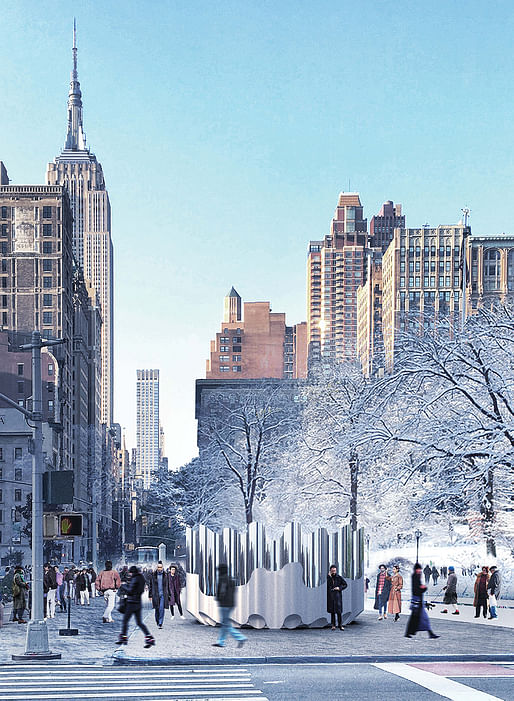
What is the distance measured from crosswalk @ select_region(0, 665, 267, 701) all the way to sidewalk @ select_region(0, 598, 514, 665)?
3.80 feet

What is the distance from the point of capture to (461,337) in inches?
1507

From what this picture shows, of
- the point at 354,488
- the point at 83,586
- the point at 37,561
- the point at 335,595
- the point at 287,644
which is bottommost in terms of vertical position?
the point at 83,586

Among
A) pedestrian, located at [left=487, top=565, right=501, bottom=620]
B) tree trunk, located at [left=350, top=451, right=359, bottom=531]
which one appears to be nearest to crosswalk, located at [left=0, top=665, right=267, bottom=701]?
pedestrian, located at [left=487, top=565, right=501, bottom=620]

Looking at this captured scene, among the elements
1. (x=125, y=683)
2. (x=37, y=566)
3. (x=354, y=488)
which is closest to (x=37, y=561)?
(x=37, y=566)

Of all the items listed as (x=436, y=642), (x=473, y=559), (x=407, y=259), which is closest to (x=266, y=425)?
(x=473, y=559)

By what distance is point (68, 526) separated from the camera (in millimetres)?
22906

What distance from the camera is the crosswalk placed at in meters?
16.0

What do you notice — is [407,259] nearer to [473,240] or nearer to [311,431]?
[473,240]

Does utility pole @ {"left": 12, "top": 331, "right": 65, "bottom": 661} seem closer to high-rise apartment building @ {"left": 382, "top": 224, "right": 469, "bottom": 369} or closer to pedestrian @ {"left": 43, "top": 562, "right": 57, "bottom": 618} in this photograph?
pedestrian @ {"left": 43, "top": 562, "right": 57, "bottom": 618}

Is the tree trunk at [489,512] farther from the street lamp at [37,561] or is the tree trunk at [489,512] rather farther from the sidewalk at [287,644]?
the street lamp at [37,561]

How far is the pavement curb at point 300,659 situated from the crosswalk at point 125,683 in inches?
21.5

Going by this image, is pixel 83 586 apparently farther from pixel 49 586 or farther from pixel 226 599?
pixel 226 599

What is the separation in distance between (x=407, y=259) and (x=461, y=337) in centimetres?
13713

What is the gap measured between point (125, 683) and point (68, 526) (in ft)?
19.0
